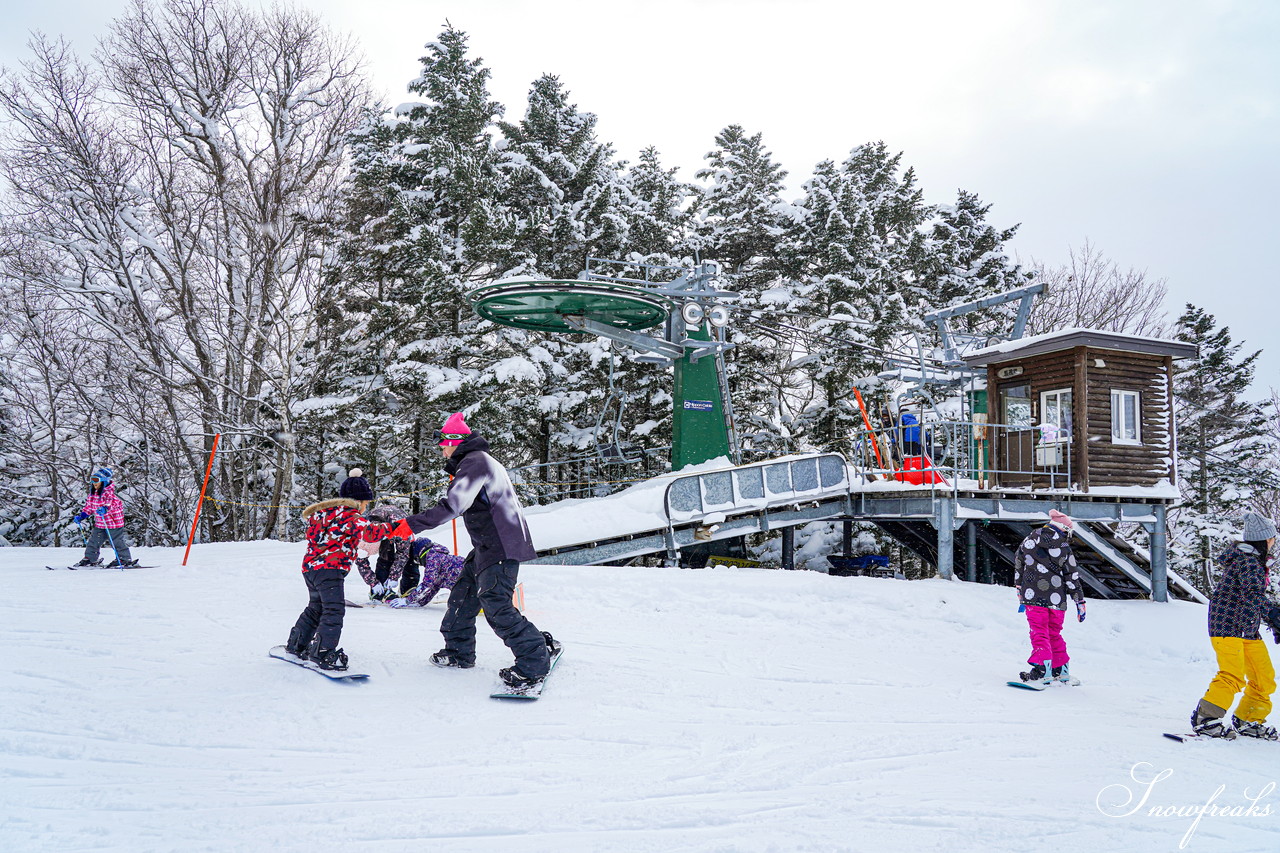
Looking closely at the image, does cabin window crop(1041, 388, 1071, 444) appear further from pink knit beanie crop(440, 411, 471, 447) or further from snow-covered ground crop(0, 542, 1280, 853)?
pink knit beanie crop(440, 411, 471, 447)

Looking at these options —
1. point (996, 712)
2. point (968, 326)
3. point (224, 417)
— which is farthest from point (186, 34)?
point (968, 326)

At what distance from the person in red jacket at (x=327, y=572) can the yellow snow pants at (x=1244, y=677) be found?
5848mm

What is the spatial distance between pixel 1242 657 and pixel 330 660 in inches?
240

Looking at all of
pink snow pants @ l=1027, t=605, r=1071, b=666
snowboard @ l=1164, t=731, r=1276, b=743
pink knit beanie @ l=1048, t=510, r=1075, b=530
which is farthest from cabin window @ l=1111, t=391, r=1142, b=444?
snowboard @ l=1164, t=731, r=1276, b=743

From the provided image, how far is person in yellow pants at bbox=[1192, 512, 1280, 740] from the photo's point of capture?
5.13m

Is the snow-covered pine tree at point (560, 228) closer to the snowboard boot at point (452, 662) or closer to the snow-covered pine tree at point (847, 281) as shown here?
the snow-covered pine tree at point (847, 281)

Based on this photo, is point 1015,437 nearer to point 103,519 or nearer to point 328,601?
point 328,601

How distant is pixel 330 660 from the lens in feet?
16.6

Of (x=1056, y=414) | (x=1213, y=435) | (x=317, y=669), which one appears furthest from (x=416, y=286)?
(x=1213, y=435)

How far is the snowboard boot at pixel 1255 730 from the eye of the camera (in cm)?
518

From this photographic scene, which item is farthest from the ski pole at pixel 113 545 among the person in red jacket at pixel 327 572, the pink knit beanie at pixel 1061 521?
the pink knit beanie at pixel 1061 521

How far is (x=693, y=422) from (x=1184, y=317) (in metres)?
22.1

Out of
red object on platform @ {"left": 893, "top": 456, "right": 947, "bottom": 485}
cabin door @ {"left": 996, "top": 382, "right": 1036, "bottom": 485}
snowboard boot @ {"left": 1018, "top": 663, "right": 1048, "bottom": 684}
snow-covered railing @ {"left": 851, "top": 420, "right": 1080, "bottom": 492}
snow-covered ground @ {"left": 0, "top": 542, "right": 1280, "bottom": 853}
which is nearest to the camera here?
snow-covered ground @ {"left": 0, "top": 542, "right": 1280, "bottom": 853}

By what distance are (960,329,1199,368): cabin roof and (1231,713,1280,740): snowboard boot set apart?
30.1 ft
